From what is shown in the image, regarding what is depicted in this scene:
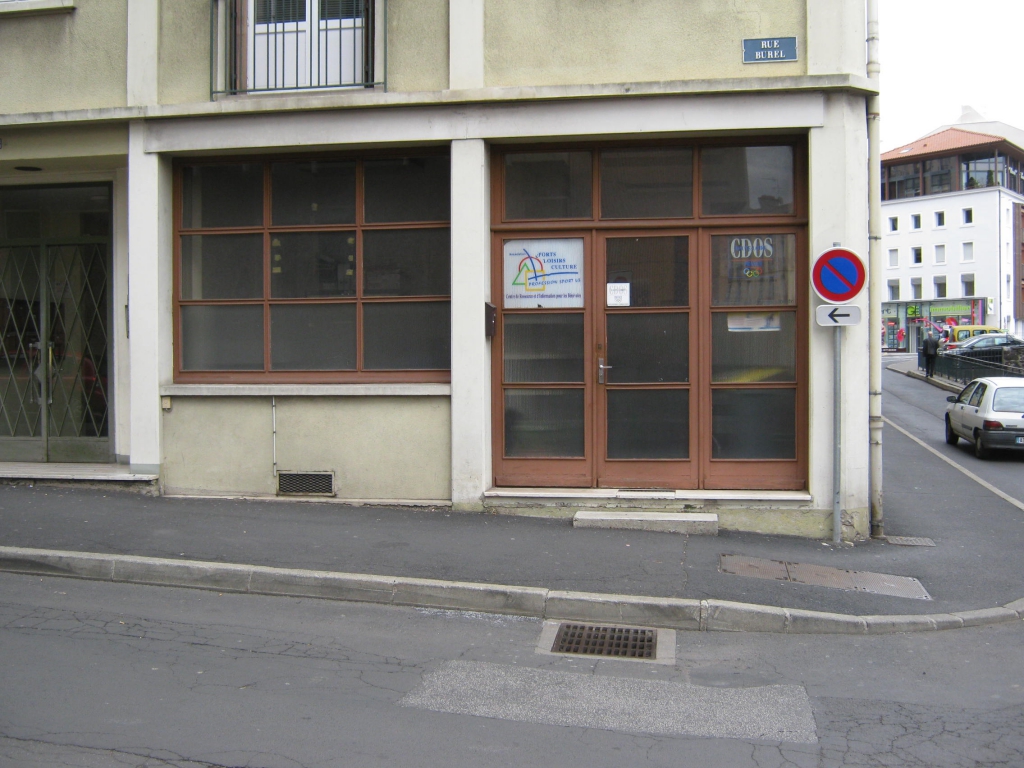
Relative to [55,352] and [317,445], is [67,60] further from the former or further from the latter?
[317,445]

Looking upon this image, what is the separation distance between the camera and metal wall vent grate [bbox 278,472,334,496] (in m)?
9.72

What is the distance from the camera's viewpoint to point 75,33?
32.9ft

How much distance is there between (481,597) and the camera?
6.75m

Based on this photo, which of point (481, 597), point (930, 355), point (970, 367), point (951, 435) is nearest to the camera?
point (481, 597)

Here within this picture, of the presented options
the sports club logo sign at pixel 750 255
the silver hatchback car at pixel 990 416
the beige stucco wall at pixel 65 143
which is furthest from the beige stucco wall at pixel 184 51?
the silver hatchback car at pixel 990 416

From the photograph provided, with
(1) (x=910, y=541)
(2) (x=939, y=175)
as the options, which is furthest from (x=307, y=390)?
(2) (x=939, y=175)

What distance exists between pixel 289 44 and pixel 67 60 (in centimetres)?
238

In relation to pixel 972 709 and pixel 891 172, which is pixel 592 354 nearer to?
pixel 972 709

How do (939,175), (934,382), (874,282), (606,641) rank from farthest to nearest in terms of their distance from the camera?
(939,175) → (934,382) → (874,282) → (606,641)

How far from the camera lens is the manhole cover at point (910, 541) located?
9.11 meters

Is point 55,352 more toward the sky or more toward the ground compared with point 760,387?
more toward the sky

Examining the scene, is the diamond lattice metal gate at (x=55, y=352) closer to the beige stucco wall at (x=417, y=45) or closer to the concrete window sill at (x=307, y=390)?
the concrete window sill at (x=307, y=390)

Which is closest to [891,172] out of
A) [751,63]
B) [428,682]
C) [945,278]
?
[945,278]

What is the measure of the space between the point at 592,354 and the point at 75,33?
21.3 feet
